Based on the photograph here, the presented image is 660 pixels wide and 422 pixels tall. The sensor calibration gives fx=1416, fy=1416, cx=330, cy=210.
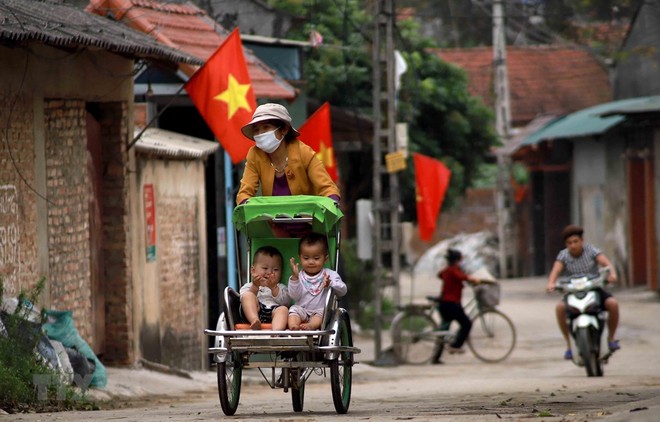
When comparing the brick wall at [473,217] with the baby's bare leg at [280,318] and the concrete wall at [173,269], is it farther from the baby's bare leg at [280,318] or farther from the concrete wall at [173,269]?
the baby's bare leg at [280,318]

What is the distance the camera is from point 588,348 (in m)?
14.9

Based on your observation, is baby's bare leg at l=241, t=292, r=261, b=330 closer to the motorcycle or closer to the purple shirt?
the purple shirt

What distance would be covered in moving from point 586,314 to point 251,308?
6256mm

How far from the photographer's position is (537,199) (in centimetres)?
4138

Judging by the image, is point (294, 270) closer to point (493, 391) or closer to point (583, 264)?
point (493, 391)

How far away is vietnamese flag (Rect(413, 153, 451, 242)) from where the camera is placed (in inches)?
843

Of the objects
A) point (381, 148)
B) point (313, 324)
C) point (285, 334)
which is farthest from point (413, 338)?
point (285, 334)

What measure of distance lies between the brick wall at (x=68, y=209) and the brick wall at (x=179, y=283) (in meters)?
2.06

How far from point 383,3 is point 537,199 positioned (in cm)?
2255

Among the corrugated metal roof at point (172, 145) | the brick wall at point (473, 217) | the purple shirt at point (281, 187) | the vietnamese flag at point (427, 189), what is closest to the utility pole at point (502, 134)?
the brick wall at point (473, 217)

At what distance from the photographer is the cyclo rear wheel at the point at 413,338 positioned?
19.9m

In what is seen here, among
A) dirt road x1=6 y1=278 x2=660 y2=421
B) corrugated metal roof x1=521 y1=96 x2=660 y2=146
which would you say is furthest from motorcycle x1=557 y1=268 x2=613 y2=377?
corrugated metal roof x1=521 y1=96 x2=660 y2=146

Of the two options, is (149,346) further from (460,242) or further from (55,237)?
(460,242)

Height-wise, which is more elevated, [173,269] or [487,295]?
[173,269]
